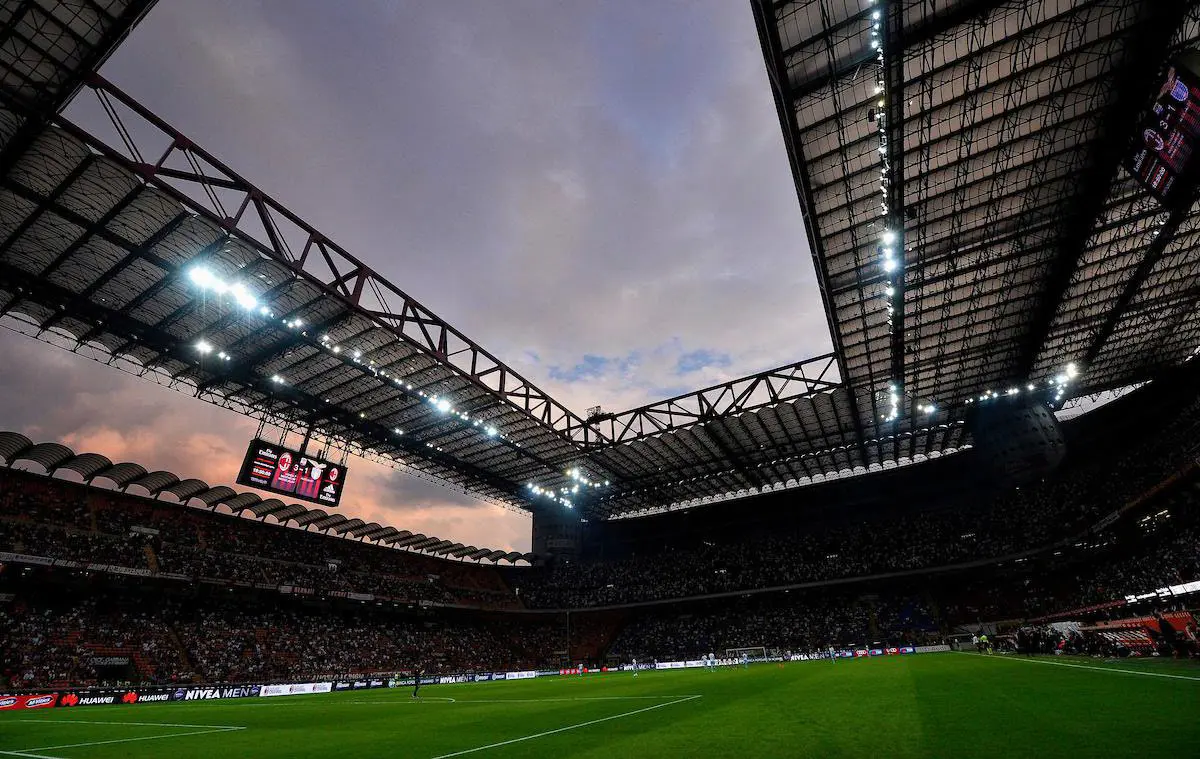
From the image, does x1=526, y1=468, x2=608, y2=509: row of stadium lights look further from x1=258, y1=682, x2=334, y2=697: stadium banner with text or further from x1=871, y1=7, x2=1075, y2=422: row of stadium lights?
x1=871, y1=7, x2=1075, y2=422: row of stadium lights

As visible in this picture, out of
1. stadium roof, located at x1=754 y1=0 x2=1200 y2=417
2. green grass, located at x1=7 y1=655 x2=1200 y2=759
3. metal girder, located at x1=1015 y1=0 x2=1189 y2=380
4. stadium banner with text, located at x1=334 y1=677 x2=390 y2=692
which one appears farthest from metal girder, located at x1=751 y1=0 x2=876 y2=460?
stadium banner with text, located at x1=334 y1=677 x2=390 y2=692

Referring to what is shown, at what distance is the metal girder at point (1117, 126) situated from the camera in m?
14.1

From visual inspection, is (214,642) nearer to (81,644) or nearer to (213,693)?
(81,644)

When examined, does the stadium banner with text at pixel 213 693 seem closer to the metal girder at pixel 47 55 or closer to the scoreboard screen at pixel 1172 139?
the metal girder at pixel 47 55

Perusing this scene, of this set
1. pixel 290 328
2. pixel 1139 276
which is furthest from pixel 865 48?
pixel 290 328

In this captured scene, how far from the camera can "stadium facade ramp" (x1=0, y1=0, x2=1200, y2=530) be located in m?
14.9

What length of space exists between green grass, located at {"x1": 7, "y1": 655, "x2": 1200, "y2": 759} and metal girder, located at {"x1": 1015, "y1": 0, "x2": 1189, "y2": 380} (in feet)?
50.0

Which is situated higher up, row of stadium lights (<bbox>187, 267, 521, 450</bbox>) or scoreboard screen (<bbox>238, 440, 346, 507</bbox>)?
row of stadium lights (<bbox>187, 267, 521, 450</bbox>)

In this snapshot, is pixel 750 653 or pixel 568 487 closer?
pixel 750 653

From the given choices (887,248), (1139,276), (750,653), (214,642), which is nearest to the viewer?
(887,248)

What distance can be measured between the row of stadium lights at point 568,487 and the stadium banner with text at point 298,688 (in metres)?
19.9

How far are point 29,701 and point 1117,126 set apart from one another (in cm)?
4397

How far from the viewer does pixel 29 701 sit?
836 inches

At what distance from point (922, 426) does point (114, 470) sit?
184ft
